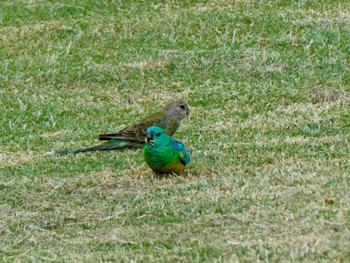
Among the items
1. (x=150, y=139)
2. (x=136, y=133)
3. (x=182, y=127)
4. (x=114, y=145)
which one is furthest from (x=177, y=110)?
(x=150, y=139)

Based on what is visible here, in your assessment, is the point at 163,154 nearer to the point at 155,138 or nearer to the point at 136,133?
the point at 155,138

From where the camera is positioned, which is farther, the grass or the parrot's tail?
the parrot's tail

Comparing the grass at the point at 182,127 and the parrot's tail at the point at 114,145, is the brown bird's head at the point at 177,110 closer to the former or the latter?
the grass at the point at 182,127

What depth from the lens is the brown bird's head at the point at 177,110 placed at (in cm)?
1068

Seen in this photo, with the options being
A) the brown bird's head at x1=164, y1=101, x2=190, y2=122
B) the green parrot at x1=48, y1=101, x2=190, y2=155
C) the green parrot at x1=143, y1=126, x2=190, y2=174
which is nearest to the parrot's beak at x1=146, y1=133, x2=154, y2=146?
the green parrot at x1=143, y1=126, x2=190, y2=174

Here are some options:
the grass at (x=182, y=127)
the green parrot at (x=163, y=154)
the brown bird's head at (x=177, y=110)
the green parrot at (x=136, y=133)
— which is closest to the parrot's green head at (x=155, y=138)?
the green parrot at (x=163, y=154)

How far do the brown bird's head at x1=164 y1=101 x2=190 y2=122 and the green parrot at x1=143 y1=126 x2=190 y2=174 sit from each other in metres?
1.94

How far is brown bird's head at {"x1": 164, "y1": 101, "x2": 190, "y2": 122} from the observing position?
1068 centimetres

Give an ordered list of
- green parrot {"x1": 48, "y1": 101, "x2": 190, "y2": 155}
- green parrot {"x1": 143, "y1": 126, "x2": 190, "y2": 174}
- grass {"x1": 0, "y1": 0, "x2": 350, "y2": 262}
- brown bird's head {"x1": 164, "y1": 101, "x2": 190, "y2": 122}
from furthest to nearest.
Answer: brown bird's head {"x1": 164, "y1": 101, "x2": 190, "y2": 122} → green parrot {"x1": 48, "y1": 101, "x2": 190, "y2": 155} → green parrot {"x1": 143, "y1": 126, "x2": 190, "y2": 174} → grass {"x1": 0, "y1": 0, "x2": 350, "y2": 262}

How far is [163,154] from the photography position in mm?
8633

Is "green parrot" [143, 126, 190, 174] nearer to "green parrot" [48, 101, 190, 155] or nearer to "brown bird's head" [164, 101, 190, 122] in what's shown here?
"green parrot" [48, 101, 190, 155]

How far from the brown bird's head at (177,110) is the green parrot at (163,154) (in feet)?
6.37

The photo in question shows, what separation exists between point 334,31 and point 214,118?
3.17 m

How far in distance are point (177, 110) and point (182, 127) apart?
45cm
